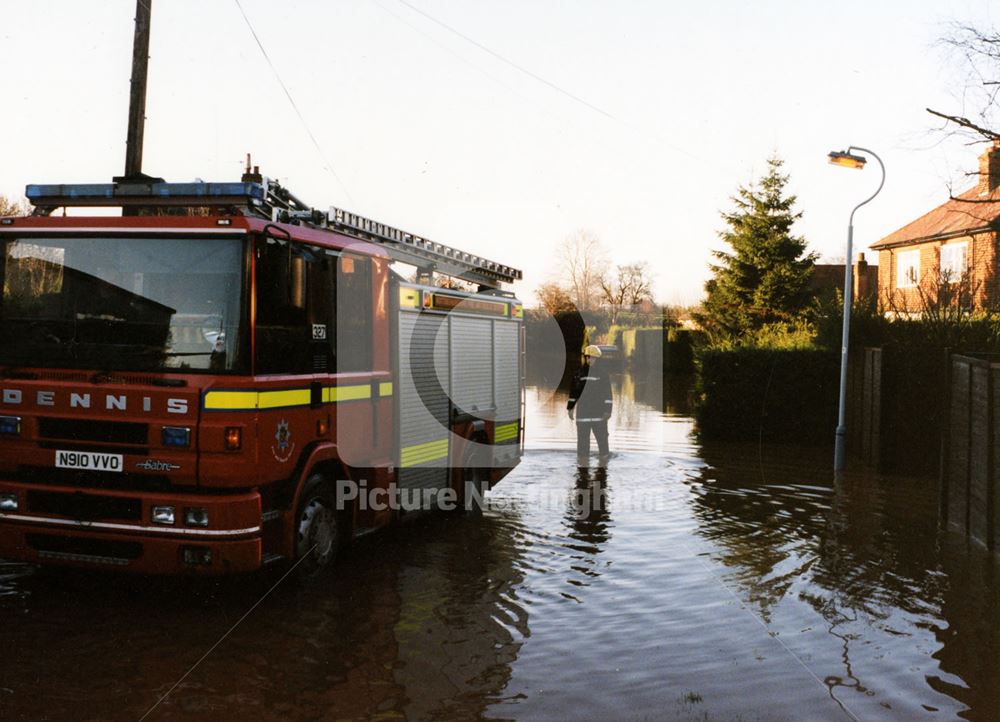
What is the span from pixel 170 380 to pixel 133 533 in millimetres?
1025

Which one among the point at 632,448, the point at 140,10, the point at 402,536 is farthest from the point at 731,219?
the point at 402,536

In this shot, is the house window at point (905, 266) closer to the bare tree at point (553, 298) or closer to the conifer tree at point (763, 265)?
the conifer tree at point (763, 265)

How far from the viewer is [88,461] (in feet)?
21.1

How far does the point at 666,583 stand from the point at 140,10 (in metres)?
10.8

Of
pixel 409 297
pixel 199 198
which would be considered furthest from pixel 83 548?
pixel 409 297

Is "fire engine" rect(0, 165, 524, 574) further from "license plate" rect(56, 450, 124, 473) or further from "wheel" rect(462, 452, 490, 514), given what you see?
"wheel" rect(462, 452, 490, 514)

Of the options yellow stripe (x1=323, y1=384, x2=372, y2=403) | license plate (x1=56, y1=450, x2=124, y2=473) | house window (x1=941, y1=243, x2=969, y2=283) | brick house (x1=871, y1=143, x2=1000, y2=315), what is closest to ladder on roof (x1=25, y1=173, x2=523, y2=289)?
yellow stripe (x1=323, y1=384, x2=372, y2=403)

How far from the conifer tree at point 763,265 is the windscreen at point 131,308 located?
1447 inches

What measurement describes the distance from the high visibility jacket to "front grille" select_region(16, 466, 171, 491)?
973 cm

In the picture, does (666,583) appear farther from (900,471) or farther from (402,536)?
(900,471)

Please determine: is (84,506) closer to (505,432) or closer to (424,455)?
(424,455)

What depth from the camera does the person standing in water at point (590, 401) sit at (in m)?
15.5

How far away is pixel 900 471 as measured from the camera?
15.6 m

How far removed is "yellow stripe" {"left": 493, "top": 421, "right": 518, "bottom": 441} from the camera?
1147 centimetres
